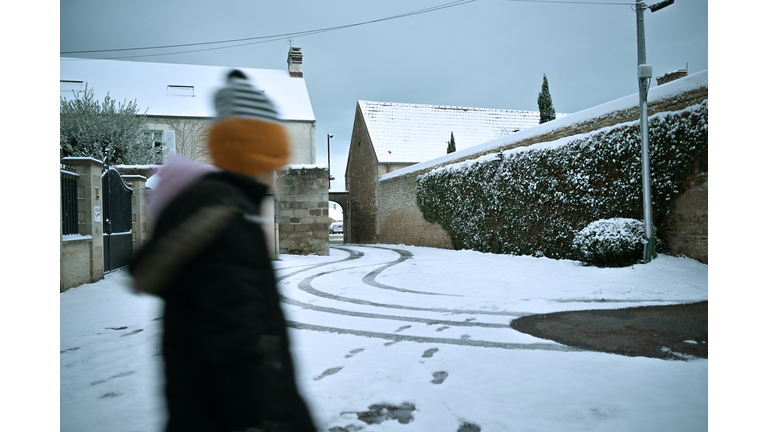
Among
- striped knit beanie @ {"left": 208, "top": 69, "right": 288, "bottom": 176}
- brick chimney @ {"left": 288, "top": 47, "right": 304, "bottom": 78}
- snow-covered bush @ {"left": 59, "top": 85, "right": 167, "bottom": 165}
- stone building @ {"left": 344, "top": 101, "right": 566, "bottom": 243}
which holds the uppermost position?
brick chimney @ {"left": 288, "top": 47, "right": 304, "bottom": 78}

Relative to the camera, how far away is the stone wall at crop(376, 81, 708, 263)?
20.0 feet

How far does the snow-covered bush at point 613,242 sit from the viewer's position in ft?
22.9

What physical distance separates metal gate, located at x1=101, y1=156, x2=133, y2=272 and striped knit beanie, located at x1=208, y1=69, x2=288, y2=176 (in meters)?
6.05

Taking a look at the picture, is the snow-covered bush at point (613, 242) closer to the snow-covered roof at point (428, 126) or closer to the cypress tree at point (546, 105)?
the cypress tree at point (546, 105)

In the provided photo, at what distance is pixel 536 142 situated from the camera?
35.7 feet

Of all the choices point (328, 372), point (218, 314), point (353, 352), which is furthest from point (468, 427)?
point (218, 314)

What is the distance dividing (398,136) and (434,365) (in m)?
20.2

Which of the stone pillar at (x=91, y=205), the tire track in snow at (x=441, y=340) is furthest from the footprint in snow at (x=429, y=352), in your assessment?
the stone pillar at (x=91, y=205)

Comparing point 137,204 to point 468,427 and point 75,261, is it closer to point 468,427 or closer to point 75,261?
A: point 75,261

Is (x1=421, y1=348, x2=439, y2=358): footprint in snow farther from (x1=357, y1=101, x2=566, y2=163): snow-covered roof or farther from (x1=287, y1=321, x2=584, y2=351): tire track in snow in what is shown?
(x1=357, y1=101, x2=566, y2=163): snow-covered roof

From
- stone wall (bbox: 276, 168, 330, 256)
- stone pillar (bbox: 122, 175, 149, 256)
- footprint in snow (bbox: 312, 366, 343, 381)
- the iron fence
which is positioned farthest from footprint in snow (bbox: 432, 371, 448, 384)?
stone wall (bbox: 276, 168, 330, 256)

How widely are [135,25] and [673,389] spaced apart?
4.07 meters

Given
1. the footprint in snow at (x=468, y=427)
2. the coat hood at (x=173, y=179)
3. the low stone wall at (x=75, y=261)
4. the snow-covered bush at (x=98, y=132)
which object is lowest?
the footprint in snow at (x=468, y=427)

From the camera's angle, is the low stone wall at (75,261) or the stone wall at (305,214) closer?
the low stone wall at (75,261)
